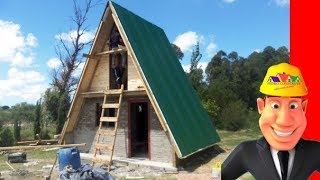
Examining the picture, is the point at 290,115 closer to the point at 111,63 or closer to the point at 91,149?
the point at 111,63

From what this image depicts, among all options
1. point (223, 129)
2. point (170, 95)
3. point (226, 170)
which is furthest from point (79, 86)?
point (223, 129)

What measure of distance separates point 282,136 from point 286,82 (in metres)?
0.48

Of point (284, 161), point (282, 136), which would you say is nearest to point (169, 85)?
point (284, 161)

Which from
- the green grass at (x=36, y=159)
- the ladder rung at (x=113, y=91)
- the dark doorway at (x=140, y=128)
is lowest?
the green grass at (x=36, y=159)

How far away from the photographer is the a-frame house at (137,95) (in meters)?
13.3

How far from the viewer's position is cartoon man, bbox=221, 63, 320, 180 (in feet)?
10.2

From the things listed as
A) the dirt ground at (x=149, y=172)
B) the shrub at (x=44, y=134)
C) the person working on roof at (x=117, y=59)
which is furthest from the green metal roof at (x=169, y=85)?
the shrub at (x=44, y=134)

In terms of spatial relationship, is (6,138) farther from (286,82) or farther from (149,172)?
(286,82)

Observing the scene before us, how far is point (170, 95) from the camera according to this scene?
46.7 feet

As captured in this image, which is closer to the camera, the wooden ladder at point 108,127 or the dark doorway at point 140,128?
the wooden ladder at point 108,127

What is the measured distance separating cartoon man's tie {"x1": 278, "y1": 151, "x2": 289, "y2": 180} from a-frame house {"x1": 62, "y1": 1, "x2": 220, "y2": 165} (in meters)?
9.05

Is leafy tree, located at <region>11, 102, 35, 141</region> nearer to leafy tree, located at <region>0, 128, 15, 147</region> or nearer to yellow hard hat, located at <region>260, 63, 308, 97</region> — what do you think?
leafy tree, located at <region>0, 128, 15, 147</region>

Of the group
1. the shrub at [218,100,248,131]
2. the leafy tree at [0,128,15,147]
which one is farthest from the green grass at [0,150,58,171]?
the shrub at [218,100,248,131]

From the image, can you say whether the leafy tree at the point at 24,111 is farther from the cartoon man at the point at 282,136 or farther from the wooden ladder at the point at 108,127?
the cartoon man at the point at 282,136
